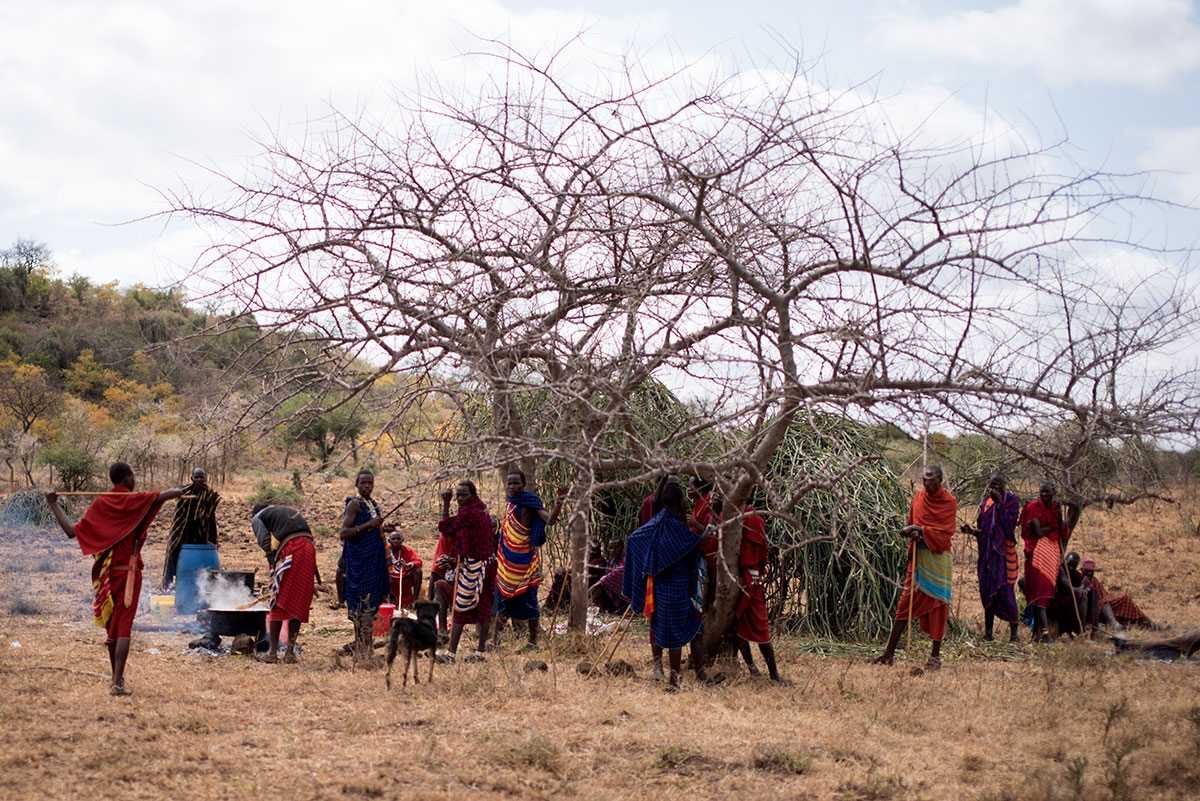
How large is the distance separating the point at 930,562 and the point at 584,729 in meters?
3.65

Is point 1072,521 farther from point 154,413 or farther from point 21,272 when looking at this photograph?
point 21,272

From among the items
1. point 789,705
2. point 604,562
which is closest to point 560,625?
point 604,562

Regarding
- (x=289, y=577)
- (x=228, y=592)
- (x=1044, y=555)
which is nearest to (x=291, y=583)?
(x=289, y=577)

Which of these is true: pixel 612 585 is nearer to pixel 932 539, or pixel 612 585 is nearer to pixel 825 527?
pixel 825 527

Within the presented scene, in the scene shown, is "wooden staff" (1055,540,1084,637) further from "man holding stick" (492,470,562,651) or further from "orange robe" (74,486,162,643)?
"orange robe" (74,486,162,643)

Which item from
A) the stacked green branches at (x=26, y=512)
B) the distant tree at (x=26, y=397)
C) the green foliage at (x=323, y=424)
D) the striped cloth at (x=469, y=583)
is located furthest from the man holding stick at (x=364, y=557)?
the distant tree at (x=26, y=397)

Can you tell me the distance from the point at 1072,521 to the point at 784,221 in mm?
4788

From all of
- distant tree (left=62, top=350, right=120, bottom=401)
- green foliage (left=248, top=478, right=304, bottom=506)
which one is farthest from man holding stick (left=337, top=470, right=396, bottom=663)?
distant tree (left=62, top=350, right=120, bottom=401)

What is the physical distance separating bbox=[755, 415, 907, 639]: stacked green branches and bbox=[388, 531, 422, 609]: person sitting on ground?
3.31 m

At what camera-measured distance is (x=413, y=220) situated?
24.7 ft

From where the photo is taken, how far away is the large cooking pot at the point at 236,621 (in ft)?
25.8

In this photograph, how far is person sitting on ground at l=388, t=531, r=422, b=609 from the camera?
27.8 ft

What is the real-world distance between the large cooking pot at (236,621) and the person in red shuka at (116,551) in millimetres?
1618

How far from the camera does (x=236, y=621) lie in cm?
790
